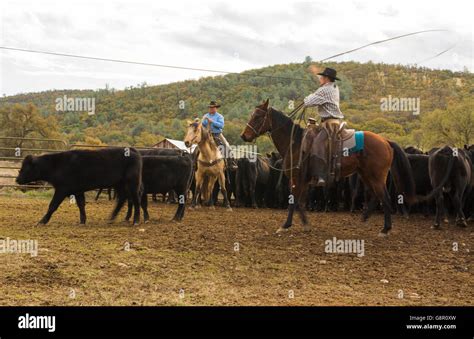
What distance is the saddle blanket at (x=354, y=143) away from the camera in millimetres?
9742

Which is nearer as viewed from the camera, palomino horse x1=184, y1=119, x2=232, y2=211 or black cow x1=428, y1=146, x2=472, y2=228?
black cow x1=428, y1=146, x2=472, y2=228

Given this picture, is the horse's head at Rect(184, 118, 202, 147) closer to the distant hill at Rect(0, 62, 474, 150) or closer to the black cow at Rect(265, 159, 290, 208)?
the black cow at Rect(265, 159, 290, 208)

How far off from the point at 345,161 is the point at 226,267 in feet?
12.9

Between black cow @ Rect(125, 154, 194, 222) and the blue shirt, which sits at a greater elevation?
the blue shirt

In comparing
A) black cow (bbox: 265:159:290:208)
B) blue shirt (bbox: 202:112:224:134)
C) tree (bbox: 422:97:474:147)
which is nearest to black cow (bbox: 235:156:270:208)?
black cow (bbox: 265:159:290:208)

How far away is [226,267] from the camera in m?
A: 6.84

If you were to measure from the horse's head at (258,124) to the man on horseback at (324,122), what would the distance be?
813mm

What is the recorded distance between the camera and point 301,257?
303 inches

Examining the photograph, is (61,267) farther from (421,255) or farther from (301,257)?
(421,255)

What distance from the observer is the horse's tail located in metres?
10.2

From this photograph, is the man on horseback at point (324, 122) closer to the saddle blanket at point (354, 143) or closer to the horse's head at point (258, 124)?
the saddle blanket at point (354, 143)

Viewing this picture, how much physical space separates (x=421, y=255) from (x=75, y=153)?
6.80 meters

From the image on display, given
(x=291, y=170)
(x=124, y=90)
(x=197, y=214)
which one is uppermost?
(x=124, y=90)
